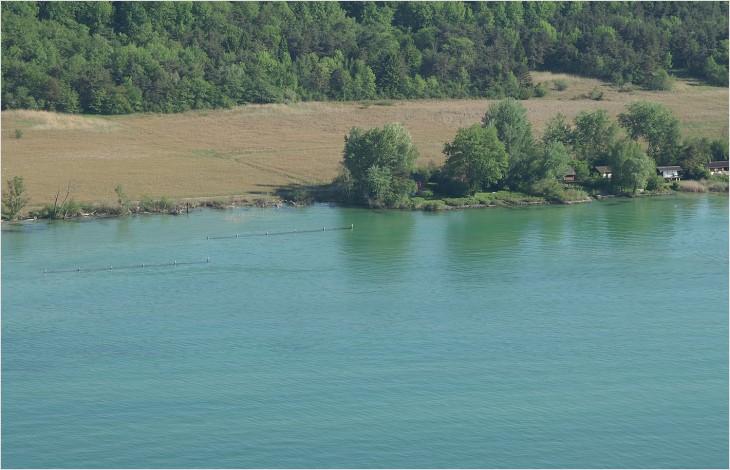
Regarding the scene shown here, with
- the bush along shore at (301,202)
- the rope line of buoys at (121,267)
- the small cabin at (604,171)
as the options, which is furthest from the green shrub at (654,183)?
the rope line of buoys at (121,267)

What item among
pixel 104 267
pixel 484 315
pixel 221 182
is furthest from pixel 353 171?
pixel 484 315

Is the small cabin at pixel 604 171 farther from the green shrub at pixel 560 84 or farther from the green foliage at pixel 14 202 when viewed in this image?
the green foliage at pixel 14 202

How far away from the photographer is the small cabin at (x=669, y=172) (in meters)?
49.3

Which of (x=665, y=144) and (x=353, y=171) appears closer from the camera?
(x=353, y=171)

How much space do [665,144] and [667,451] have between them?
3161cm

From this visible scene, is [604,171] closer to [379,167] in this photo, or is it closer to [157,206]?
[379,167]

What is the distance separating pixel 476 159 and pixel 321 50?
30.6 m

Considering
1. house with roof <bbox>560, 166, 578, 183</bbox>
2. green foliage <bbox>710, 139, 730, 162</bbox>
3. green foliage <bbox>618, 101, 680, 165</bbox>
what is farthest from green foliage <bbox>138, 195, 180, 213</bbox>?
Result: green foliage <bbox>710, 139, 730, 162</bbox>

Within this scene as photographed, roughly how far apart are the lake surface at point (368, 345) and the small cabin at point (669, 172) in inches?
299

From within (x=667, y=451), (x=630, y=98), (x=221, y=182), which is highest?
(x=630, y=98)

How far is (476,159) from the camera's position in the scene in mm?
45500

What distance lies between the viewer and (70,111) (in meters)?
61.5

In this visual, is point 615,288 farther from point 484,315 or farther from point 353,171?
point 353,171

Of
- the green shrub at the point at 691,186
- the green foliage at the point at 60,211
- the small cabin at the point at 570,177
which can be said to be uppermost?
the small cabin at the point at 570,177
